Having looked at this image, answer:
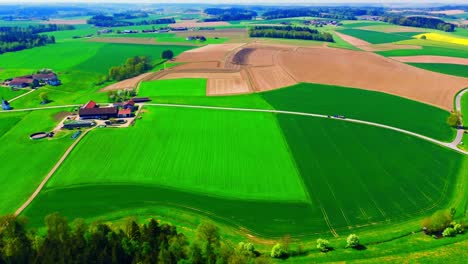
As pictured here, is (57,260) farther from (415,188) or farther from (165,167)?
(415,188)

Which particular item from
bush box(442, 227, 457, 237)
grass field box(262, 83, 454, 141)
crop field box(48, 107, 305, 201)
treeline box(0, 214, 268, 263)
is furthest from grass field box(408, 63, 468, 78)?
treeline box(0, 214, 268, 263)

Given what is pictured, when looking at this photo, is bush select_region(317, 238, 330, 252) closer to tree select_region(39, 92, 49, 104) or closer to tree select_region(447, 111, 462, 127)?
tree select_region(447, 111, 462, 127)

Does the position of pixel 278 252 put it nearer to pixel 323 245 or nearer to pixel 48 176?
pixel 323 245

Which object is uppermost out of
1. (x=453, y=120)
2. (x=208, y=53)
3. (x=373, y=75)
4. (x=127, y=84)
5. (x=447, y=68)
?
(x=208, y=53)

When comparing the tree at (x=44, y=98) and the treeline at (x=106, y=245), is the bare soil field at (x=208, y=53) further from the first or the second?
the treeline at (x=106, y=245)

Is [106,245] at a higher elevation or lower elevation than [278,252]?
higher

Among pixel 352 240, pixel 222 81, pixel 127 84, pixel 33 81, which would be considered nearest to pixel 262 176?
pixel 352 240
